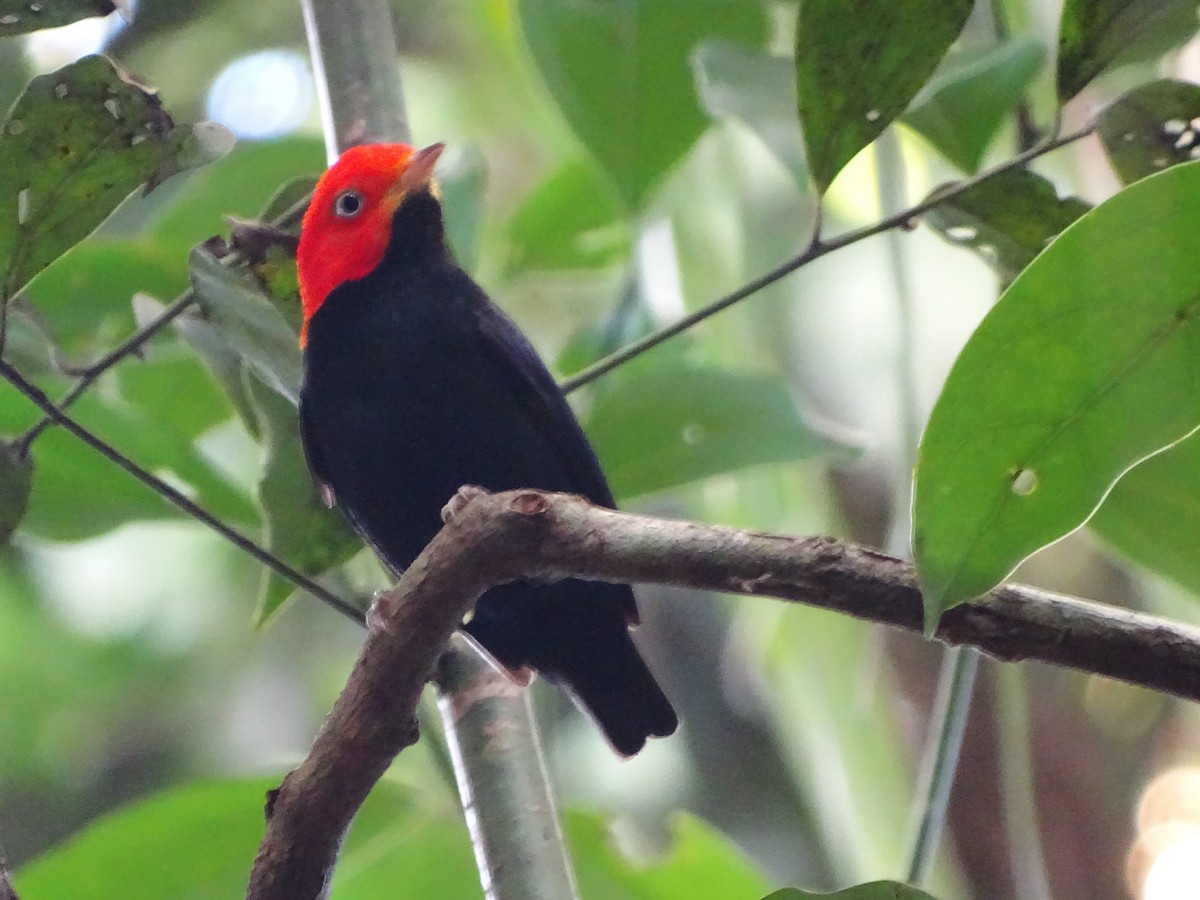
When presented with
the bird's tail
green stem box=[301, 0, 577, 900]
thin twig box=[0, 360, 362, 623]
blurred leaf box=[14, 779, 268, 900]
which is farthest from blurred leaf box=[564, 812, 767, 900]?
thin twig box=[0, 360, 362, 623]

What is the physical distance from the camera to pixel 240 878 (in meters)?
2.20

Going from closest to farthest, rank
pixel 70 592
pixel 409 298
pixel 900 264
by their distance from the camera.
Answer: pixel 900 264, pixel 409 298, pixel 70 592

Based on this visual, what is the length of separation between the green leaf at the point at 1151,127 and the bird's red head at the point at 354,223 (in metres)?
1.30

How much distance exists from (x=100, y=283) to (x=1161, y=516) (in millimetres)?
1753

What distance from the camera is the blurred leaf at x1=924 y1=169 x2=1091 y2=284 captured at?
1814mm

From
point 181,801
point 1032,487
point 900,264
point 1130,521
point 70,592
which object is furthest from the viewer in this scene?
point 70,592

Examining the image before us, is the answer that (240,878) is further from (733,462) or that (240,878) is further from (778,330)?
(778,330)

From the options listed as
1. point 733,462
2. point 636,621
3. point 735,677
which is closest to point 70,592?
point 735,677

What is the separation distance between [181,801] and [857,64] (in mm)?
1505

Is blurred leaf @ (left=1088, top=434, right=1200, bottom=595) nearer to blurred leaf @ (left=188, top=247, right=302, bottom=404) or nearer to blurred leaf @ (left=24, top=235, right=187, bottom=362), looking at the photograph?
blurred leaf @ (left=188, top=247, right=302, bottom=404)

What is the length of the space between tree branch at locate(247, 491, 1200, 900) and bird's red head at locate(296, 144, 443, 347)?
4.04 feet

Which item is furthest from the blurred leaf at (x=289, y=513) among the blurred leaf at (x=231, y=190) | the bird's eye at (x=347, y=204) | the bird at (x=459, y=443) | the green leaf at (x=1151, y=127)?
the green leaf at (x=1151, y=127)

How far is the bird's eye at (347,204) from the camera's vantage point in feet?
8.42

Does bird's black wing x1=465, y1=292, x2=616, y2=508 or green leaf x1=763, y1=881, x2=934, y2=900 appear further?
bird's black wing x1=465, y1=292, x2=616, y2=508
